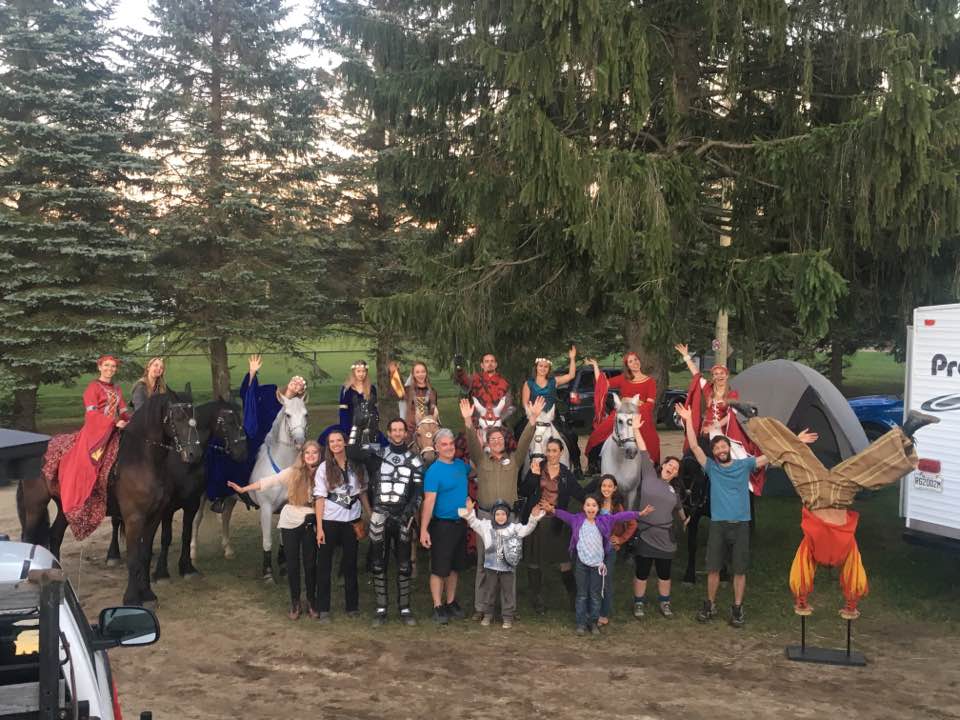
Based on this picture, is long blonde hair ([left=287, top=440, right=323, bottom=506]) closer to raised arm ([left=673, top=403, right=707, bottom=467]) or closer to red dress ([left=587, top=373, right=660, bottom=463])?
red dress ([left=587, top=373, right=660, bottom=463])

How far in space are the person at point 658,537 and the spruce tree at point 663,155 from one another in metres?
2.52

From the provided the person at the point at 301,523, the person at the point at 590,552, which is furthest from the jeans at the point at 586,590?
the person at the point at 301,523

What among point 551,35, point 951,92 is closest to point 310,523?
point 551,35

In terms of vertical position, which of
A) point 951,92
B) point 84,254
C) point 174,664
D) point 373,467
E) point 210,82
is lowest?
point 174,664

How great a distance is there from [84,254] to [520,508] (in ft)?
46.3

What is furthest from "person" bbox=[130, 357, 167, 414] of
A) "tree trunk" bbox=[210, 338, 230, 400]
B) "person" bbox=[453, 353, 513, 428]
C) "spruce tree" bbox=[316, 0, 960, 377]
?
"tree trunk" bbox=[210, 338, 230, 400]

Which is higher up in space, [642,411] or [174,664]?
[642,411]

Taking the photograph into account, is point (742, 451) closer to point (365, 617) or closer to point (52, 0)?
point (365, 617)

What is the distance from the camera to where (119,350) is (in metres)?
19.3

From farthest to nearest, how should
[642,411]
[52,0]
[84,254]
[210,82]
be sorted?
[210,82] < [52,0] < [84,254] < [642,411]

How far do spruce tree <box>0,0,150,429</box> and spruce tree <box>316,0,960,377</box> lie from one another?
8.58 meters

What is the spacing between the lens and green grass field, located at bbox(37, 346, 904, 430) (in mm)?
25922

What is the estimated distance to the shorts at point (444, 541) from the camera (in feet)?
26.8

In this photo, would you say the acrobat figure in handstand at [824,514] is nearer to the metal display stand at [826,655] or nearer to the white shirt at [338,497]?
the metal display stand at [826,655]
